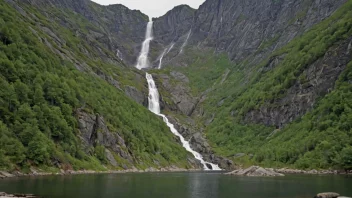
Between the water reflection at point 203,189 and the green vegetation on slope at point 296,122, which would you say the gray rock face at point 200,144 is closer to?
the green vegetation on slope at point 296,122

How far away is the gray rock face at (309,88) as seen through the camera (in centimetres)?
13425

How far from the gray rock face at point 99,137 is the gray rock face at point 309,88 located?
239 ft

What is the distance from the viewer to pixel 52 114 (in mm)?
87125

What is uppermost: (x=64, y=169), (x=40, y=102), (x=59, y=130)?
(x=40, y=102)

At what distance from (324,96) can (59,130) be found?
95953 mm

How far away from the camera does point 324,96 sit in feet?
433

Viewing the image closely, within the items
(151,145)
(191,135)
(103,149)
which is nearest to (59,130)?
(103,149)

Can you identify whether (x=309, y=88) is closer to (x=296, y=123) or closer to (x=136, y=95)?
(x=296, y=123)

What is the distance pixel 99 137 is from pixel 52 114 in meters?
19.4

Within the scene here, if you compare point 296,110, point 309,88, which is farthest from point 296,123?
point 309,88

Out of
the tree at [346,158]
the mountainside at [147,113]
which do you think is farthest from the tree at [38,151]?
the tree at [346,158]

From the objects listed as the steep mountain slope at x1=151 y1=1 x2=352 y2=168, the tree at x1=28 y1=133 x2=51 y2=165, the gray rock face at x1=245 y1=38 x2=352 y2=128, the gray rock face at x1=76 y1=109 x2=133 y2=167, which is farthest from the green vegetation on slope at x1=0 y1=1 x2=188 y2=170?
the gray rock face at x1=245 y1=38 x2=352 y2=128

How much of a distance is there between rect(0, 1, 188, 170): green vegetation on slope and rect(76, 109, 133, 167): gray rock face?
8.14 feet

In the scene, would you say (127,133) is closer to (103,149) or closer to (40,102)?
(103,149)
